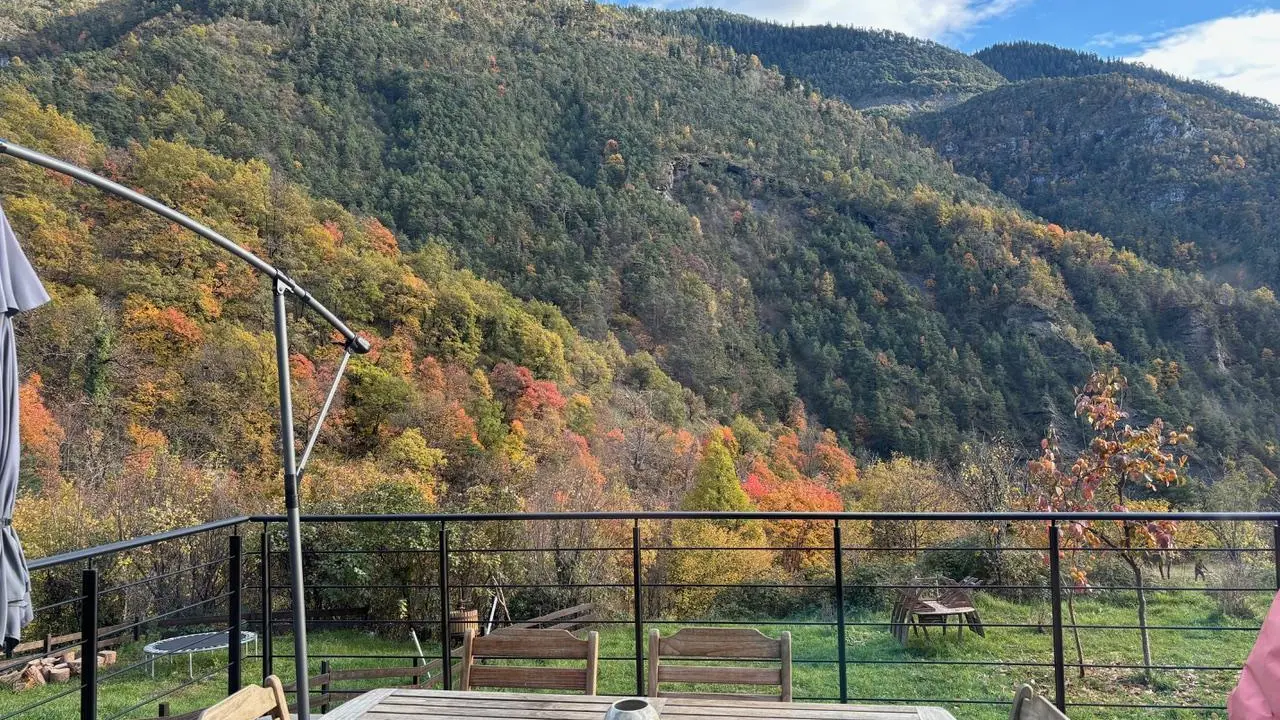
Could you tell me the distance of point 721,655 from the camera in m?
2.37

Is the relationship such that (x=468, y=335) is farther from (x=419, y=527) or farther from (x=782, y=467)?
(x=419, y=527)

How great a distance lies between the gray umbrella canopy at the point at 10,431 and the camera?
1921mm

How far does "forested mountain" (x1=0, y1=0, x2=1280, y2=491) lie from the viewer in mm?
35719

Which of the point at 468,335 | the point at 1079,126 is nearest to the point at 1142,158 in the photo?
the point at 1079,126

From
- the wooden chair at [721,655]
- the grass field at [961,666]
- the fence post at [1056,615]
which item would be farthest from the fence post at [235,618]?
the grass field at [961,666]

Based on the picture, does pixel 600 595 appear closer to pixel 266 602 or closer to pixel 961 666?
pixel 961 666

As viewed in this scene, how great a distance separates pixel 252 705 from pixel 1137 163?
2227 inches

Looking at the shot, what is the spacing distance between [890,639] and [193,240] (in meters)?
23.7

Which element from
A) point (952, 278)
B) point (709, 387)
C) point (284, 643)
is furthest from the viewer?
point (952, 278)

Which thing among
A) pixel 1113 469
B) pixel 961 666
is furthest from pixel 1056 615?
pixel 961 666

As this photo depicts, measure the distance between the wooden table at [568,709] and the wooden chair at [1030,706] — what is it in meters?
0.34

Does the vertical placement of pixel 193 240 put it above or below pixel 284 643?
above

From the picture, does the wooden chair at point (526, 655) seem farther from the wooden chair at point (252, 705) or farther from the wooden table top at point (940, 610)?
the wooden table top at point (940, 610)

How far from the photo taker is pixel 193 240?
A: 84.1 feet
